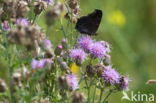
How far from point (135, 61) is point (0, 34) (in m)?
3.29

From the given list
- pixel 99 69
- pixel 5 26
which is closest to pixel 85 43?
pixel 99 69

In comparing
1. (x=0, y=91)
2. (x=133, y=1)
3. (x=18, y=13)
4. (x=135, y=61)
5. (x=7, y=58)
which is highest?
(x=133, y=1)

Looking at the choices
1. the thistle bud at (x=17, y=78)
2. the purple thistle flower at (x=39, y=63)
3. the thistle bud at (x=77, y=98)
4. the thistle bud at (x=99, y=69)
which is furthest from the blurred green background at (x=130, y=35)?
the thistle bud at (x=17, y=78)

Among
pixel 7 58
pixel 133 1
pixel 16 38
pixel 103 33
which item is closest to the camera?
pixel 16 38

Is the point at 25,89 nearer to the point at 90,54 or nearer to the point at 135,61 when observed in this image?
the point at 90,54

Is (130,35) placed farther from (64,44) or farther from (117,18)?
(64,44)

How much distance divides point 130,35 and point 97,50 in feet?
12.2

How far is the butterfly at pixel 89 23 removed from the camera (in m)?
3.29

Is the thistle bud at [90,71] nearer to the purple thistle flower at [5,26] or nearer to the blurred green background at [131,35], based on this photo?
the purple thistle flower at [5,26]

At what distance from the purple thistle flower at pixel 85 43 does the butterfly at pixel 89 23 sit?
3 centimetres

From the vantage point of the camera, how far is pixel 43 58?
9.74 feet

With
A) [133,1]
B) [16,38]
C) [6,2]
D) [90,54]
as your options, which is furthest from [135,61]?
[16,38]

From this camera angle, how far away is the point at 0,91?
2764 mm

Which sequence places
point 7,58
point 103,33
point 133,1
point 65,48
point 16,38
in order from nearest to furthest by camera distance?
point 16,38
point 7,58
point 65,48
point 103,33
point 133,1
